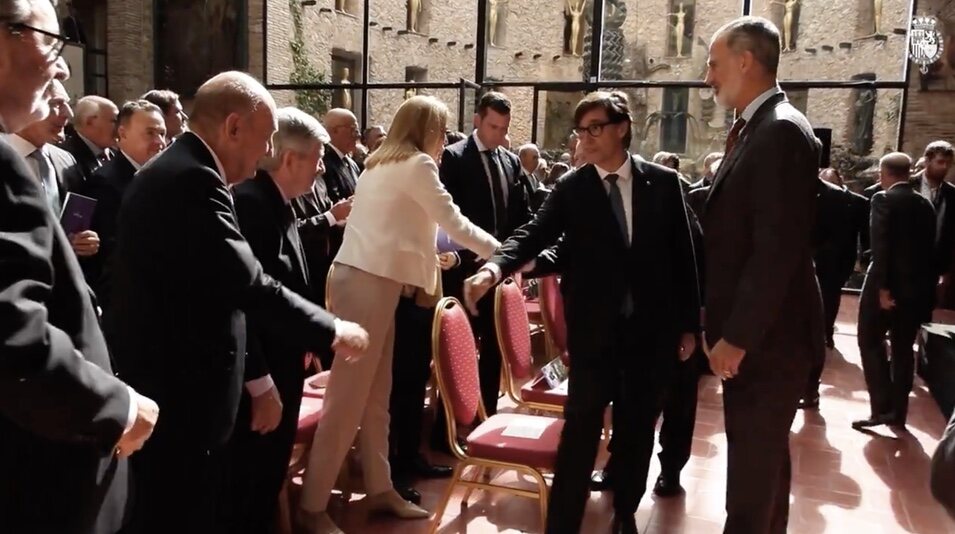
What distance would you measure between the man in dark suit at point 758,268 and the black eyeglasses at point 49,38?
1636 millimetres

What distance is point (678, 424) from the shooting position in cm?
351

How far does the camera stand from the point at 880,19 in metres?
10.2

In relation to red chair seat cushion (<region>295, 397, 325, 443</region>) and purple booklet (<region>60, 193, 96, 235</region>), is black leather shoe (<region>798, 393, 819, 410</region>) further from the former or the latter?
purple booklet (<region>60, 193, 96, 235</region>)

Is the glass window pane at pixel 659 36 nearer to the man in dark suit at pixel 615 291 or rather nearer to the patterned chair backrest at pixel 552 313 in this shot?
the patterned chair backrest at pixel 552 313

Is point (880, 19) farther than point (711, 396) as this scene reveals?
Yes

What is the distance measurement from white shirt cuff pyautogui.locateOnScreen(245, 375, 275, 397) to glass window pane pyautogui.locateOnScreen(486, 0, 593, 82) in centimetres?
971

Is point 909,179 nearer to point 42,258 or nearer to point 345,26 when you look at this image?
point 42,258

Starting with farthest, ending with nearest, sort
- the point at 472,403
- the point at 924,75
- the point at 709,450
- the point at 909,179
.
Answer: the point at 924,75 → the point at 909,179 → the point at 709,450 → the point at 472,403

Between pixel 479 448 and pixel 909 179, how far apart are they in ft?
10.7

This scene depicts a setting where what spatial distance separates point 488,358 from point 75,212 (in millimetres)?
2100

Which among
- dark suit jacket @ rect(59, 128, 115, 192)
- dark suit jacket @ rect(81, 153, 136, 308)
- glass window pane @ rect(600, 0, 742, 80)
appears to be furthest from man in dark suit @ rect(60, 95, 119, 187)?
glass window pane @ rect(600, 0, 742, 80)

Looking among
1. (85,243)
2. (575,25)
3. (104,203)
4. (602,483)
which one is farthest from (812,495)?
(575,25)

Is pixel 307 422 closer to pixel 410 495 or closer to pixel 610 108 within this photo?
pixel 410 495

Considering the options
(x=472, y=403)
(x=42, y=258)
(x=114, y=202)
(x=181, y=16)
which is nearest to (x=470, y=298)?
(x=472, y=403)
